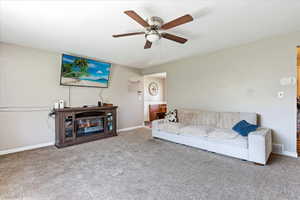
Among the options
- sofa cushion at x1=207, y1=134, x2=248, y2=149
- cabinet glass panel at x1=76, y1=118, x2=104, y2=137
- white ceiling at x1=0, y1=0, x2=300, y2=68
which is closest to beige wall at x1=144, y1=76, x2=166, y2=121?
cabinet glass panel at x1=76, y1=118, x2=104, y2=137

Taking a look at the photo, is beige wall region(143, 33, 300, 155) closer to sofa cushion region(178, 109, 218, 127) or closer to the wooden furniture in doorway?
sofa cushion region(178, 109, 218, 127)

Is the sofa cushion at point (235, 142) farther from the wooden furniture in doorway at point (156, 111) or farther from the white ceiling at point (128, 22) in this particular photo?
the wooden furniture in doorway at point (156, 111)

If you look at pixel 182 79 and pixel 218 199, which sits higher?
pixel 182 79

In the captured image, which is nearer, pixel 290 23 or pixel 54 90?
pixel 290 23

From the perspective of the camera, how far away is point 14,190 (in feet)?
5.90

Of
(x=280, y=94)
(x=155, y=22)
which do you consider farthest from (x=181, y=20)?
(x=280, y=94)

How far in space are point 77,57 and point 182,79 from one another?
10.2ft

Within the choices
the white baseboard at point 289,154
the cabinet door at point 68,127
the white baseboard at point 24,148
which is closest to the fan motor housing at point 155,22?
the cabinet door at point 68,127

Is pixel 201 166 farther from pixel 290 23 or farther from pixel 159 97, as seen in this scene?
pixel 159 97

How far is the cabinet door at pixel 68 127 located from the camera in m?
3.50

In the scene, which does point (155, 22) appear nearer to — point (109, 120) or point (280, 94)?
point (280, 94)

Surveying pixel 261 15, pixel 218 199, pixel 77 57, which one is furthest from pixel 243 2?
pixel 77 57

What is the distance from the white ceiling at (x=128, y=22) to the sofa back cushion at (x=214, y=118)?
1632mm

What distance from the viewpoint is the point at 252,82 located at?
322 cm
